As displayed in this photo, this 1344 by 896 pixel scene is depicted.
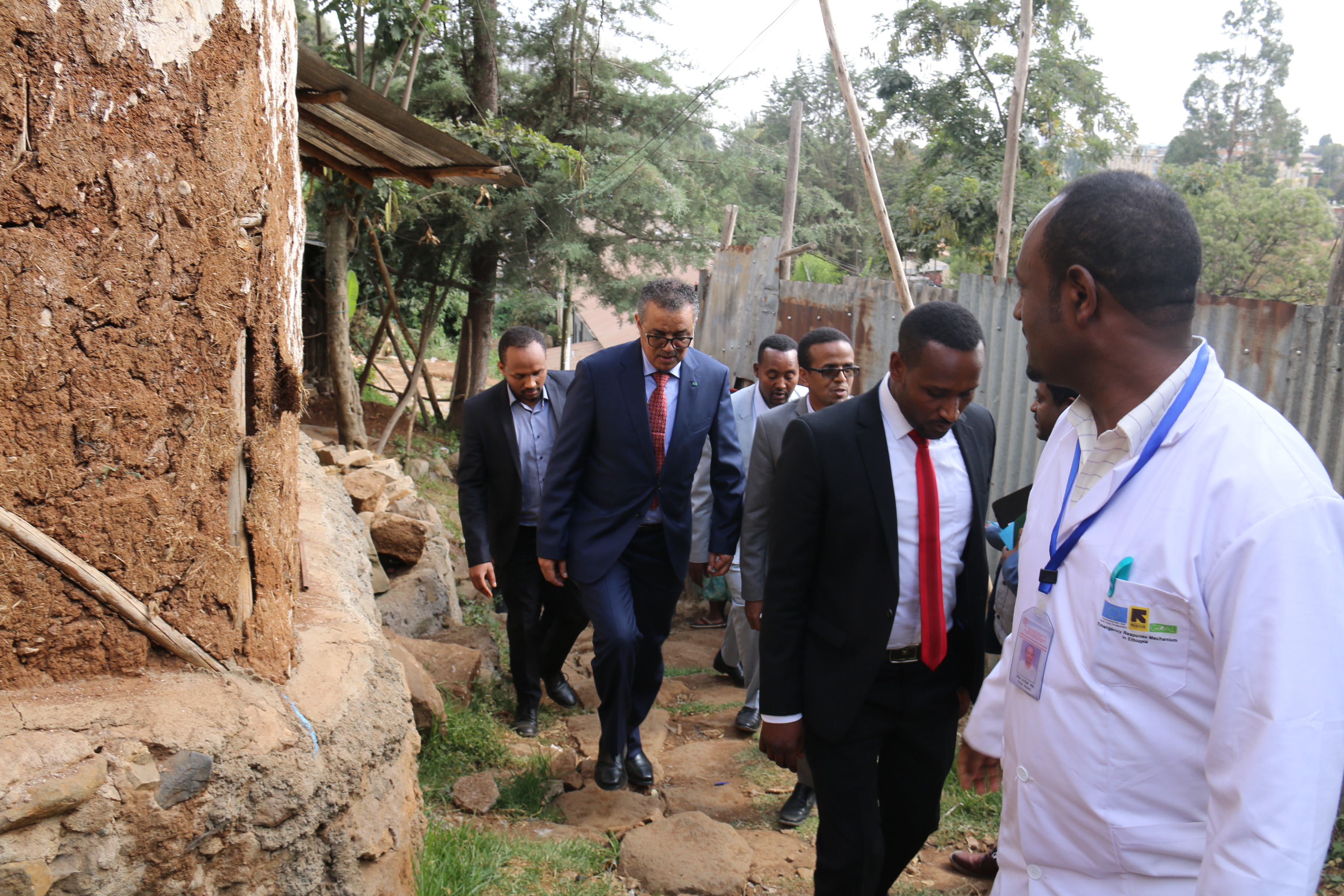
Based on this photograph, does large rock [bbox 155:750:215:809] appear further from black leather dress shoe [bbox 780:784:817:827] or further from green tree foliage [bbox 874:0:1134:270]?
green tree foliage [bbox 874:0:1134:270]

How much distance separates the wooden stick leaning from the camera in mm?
1971

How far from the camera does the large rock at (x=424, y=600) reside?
589 cm

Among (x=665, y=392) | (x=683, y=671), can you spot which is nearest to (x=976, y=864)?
(x=665, y=392)

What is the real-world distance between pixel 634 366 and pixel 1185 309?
2.75m

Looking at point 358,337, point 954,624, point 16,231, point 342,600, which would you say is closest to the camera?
point 16,231

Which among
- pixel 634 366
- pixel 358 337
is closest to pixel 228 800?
pixel 634 366

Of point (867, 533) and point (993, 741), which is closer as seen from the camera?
point (993, 741)

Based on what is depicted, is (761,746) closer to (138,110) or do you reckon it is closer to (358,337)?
(138,110)

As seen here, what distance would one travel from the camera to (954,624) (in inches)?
109

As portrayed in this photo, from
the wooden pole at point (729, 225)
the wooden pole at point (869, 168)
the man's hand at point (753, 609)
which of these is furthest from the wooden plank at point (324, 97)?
the wooden pole at point (729, 225)

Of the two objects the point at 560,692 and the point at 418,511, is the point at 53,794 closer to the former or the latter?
the point at 560,692

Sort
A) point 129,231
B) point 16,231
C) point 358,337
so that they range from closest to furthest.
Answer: point 16,231, point 129,231, point 358,337

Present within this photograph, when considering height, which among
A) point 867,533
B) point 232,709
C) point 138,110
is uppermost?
point 138,110

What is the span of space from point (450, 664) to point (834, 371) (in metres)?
2.62
